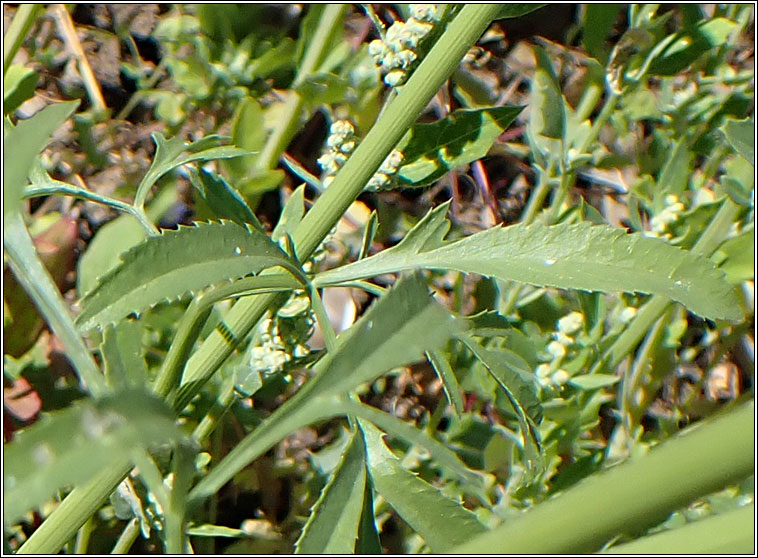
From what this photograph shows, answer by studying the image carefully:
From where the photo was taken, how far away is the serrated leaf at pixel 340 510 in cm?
66

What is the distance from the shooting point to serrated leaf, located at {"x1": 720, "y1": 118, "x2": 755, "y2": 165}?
945mm

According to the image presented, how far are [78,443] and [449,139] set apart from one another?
0.66 metres

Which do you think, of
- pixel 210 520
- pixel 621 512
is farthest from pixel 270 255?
pixel 210 520

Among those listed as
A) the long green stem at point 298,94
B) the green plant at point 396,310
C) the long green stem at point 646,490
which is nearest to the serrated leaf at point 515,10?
the green plant at point 396,310

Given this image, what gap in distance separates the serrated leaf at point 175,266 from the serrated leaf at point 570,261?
9 centimetres

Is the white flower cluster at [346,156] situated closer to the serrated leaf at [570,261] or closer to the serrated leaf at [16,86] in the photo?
the serrated leaf at [570,261]

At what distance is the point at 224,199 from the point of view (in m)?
0.88

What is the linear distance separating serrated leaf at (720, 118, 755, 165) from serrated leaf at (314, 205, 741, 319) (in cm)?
27

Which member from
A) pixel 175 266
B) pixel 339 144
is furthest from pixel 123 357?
pixel 339 144

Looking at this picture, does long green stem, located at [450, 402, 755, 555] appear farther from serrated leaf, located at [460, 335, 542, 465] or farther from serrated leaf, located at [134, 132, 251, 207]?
serrated leaf, located at [134, 132, 251, 207]

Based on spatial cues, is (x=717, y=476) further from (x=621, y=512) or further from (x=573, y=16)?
(x=573, y=16)

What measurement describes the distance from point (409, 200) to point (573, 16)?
0.63 m

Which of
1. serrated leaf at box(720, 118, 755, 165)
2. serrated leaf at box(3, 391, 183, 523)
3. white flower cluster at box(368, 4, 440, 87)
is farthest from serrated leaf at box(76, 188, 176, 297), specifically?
serrated leaf at box(3, 391, 183, 523)

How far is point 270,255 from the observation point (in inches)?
27.9
